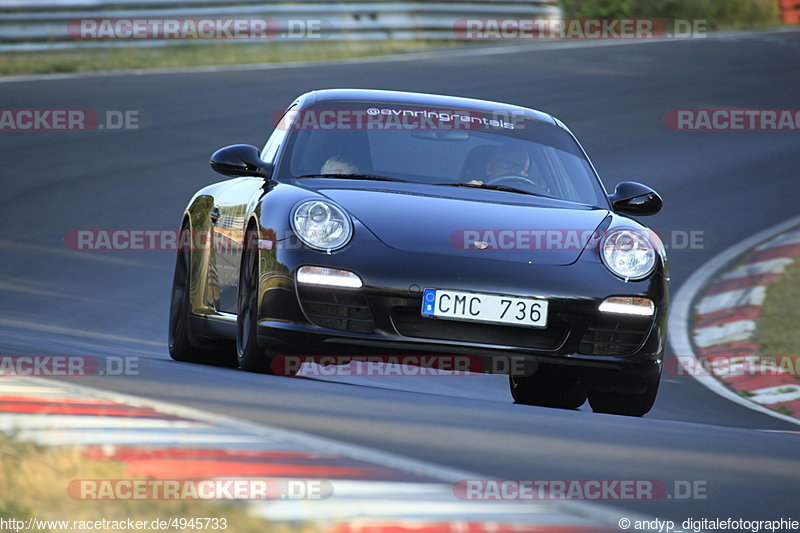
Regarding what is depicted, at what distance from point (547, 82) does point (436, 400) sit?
15.7 m

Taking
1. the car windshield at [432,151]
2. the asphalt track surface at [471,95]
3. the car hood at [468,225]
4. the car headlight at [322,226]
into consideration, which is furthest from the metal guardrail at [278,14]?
the car headlight at [322,226]

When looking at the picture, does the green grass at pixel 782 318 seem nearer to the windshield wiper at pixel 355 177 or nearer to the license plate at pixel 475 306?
the windshield wiper at pixel 355 177

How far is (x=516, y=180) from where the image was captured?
259 inches

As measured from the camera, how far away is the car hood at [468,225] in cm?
557

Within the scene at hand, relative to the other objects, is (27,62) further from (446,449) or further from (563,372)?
(446,449)

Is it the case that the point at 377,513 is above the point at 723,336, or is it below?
above

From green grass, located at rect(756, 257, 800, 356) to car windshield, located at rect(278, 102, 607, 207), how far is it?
8.52 feet

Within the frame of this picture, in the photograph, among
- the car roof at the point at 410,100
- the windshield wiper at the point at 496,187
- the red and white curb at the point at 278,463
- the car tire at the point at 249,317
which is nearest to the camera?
the red and white curb at the point at 278,463

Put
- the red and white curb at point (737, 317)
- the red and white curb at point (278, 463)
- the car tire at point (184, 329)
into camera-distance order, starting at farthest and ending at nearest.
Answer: the red and white curb at point (737, 317) < the car tire at point (184, 329) < the red and white curb at point (278, 463)

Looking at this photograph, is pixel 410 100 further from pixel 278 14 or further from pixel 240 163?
pixel 278 14

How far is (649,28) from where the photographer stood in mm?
32125

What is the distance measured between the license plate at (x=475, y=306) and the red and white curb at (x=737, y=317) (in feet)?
7.33

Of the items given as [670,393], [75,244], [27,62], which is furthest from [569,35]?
[670,393]

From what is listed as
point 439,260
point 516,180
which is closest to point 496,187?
point 516,180
